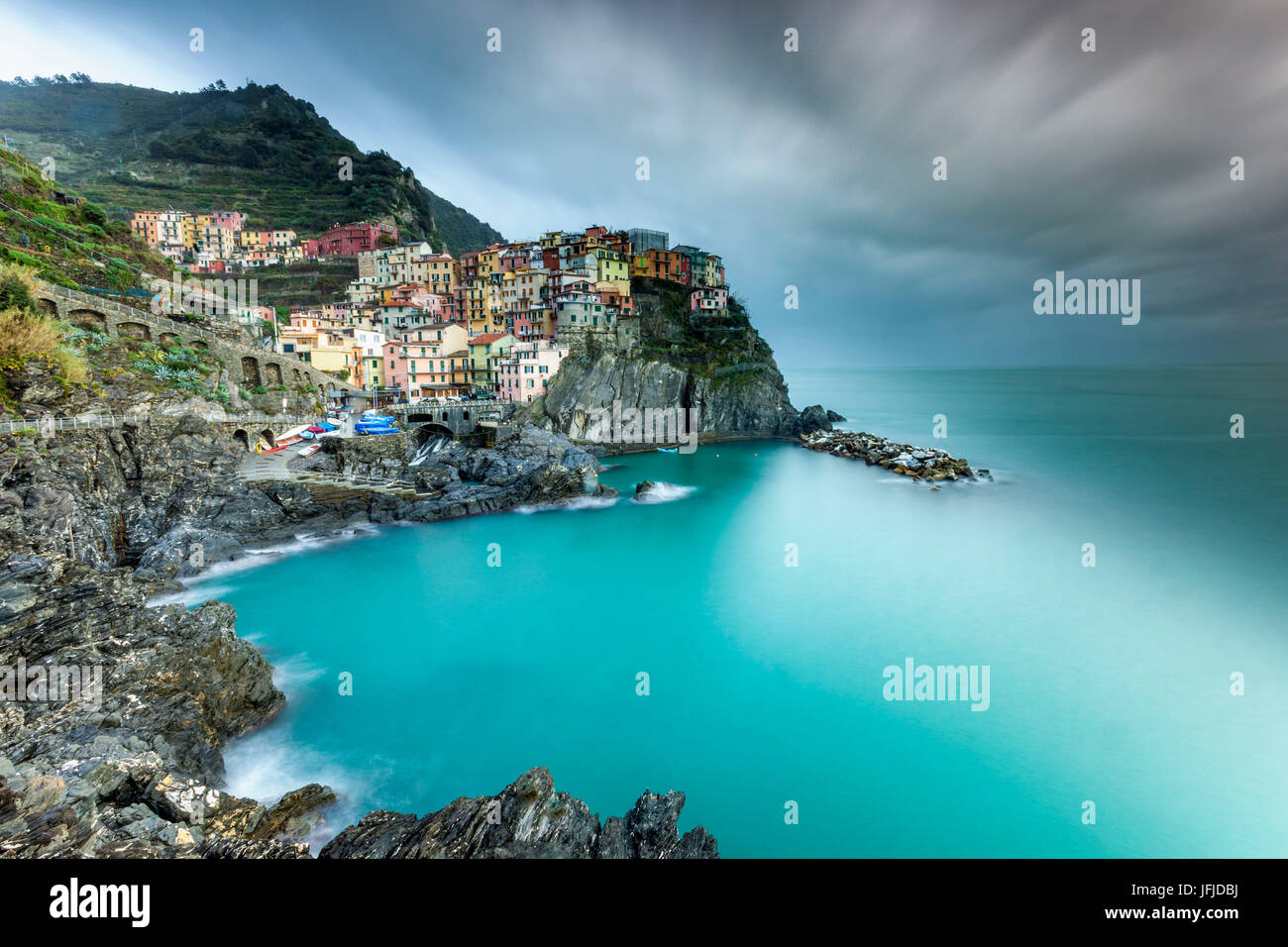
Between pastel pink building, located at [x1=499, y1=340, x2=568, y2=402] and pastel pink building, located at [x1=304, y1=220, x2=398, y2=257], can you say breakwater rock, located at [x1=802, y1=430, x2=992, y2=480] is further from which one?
pastel pink building, located at [x1=304, y1=220, x2=398, y2=257]

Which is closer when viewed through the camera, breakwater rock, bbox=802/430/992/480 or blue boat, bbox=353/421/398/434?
blue boat, bbox=353/421/398/434

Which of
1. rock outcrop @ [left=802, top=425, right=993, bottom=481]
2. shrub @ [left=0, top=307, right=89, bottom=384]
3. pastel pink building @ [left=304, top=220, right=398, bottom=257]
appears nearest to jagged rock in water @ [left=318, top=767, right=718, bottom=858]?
shrub @ [left=0, top=307, right=89, bottom=384]

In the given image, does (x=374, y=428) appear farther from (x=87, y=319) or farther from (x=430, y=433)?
(x=87, y=319)

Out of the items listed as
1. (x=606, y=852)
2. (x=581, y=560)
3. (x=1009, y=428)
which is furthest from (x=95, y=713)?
(x=1009, y=428)

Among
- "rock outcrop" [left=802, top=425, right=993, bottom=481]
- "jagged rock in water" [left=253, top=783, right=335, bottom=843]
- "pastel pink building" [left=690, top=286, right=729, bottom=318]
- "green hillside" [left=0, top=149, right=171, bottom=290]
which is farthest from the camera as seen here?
"pastel pink building" [left=690, top=286, right=729, bottom=318]

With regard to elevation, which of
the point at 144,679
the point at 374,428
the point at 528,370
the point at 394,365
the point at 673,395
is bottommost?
the point at 144,679

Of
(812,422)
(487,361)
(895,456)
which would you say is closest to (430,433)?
(487,361)
